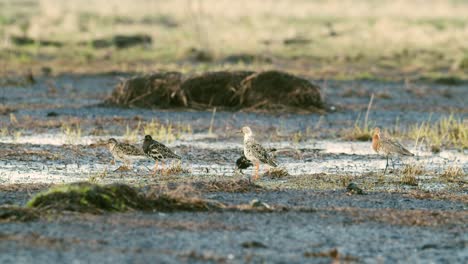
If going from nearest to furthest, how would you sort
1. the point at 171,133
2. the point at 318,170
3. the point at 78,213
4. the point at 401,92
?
the point at 78,213 < the point at 318,170 < the point at 171,133 < the point at 401,92

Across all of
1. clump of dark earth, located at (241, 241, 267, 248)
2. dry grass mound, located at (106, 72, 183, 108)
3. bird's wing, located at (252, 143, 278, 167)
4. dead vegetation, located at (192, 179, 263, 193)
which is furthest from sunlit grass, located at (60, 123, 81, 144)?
clump of dark earth, located at (241, 241, 267, 248)

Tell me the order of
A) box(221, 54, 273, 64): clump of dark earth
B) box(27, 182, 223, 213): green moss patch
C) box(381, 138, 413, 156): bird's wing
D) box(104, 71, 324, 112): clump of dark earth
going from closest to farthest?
box(27, 182, 223, 213): green moss patch < box(381, 138, 413, 156): bird's wing < box(104, 71, 324, 112): clump of dark earth < box(221, 54, 273, 64): clump of dark earth

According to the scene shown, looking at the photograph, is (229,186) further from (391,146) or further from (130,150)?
(391,146)

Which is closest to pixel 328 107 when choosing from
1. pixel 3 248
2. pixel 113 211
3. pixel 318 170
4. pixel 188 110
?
pixel 188 110

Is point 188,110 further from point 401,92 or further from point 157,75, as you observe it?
point 401,92

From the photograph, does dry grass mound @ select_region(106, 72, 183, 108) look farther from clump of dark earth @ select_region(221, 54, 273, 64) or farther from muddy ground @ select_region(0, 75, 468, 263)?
clump of dark earth @ select_region(221, 54, 273, 64)

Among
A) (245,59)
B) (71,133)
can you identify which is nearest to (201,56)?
(245,59)

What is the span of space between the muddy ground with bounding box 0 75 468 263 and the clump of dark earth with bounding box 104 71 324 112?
59 cm

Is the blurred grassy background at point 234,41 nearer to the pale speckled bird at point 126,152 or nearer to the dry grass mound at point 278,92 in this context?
the dry grass mound at point 278,92

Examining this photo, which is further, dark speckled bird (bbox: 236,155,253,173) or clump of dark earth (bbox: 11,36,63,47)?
clump of dark earth (bbox: 11,36,63,47)

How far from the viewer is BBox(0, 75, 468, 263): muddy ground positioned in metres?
9.23

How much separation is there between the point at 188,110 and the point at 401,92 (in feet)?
25.6

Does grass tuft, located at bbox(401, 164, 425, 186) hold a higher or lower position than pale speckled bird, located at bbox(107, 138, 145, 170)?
lower

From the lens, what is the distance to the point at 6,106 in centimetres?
2341
